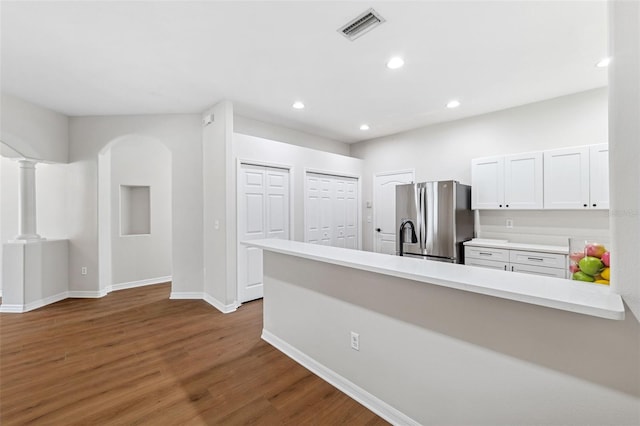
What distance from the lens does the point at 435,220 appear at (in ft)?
13.1

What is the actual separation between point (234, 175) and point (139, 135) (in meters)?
1.88

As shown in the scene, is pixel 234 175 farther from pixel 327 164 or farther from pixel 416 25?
pixel 416 25

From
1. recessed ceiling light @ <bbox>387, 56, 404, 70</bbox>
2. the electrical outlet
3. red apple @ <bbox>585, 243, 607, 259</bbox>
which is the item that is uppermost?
recessed ceiling light @ <bbox>387, 56, 404, 70</bbox>

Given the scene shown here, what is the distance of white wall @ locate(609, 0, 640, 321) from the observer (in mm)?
809

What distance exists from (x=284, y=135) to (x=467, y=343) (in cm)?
437

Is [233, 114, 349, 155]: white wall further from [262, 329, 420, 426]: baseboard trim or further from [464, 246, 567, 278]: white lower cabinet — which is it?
[464, 246, 567, 278]: white lower cabinet

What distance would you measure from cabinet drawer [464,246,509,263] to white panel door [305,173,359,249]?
2.26 metres

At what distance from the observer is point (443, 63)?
2756mm

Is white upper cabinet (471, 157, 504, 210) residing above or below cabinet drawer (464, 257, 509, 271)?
above

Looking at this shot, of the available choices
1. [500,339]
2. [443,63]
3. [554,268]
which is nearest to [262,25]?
[443,63]

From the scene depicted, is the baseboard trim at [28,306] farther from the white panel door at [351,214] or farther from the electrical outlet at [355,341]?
the white panel door at [351,214]

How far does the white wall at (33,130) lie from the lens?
346 cm

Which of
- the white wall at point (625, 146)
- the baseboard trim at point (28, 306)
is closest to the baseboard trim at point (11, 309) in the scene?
the baseboard trim at point (28, 306)

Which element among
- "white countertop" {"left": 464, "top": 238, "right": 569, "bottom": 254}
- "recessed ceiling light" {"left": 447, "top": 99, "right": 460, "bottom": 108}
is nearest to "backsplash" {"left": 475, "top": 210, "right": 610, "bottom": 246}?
"white countertop" {"left": 464, "top": 238, "right": 569, "bottom": 254}
